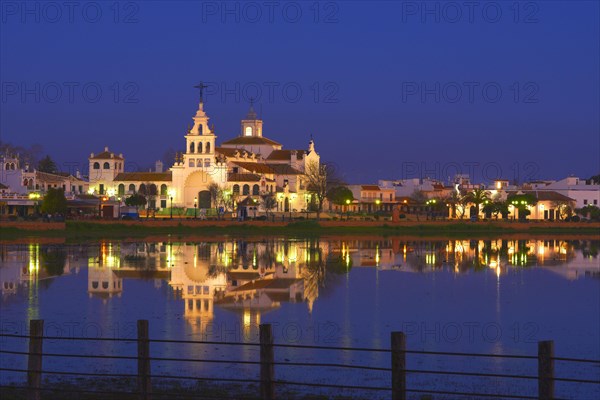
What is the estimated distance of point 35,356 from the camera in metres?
11.9

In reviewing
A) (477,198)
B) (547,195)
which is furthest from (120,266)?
(547,195)

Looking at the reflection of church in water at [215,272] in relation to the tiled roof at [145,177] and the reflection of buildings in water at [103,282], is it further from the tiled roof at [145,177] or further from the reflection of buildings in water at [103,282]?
the tiled roof at [145,177]

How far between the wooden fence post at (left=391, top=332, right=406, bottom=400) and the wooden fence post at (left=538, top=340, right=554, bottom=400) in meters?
1.51

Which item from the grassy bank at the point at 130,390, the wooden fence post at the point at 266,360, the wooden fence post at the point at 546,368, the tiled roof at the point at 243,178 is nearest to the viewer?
the wooden fence post at the point at 546,368

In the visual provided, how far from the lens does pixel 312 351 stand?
61.3ft

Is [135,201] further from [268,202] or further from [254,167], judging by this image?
[254,167]

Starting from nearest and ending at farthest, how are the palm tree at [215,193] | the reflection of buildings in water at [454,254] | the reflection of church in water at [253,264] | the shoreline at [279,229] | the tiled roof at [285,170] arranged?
the reflection of church in water at [253,264]
the reflection of buildings in water at [454,254]
the shoreline at [279,229]
the palm tree at [215,193]
the tiled roof at [285,170]

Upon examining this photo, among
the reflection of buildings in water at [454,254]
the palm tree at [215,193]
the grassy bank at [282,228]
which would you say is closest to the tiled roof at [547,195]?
the grassy bank at [282,228]

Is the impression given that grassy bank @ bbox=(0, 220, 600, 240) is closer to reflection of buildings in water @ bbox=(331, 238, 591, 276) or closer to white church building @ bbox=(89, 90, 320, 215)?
reflection of buildings in water @ bbox=(331, 238, 591, 276)

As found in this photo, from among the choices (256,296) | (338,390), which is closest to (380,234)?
(256,296)

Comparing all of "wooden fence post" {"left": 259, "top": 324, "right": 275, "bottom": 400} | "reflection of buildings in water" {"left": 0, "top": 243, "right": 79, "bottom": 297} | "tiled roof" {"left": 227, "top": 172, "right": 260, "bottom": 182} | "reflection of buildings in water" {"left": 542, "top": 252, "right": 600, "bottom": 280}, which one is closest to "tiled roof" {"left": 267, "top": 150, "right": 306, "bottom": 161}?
"tiled roof" {"left": 227, "top": 172, "right": 260, "bottom": 182}

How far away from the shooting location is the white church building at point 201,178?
318 ft

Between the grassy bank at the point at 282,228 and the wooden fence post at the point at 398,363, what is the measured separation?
54.3 meters

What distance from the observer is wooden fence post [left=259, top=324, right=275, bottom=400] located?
11.3 meters
